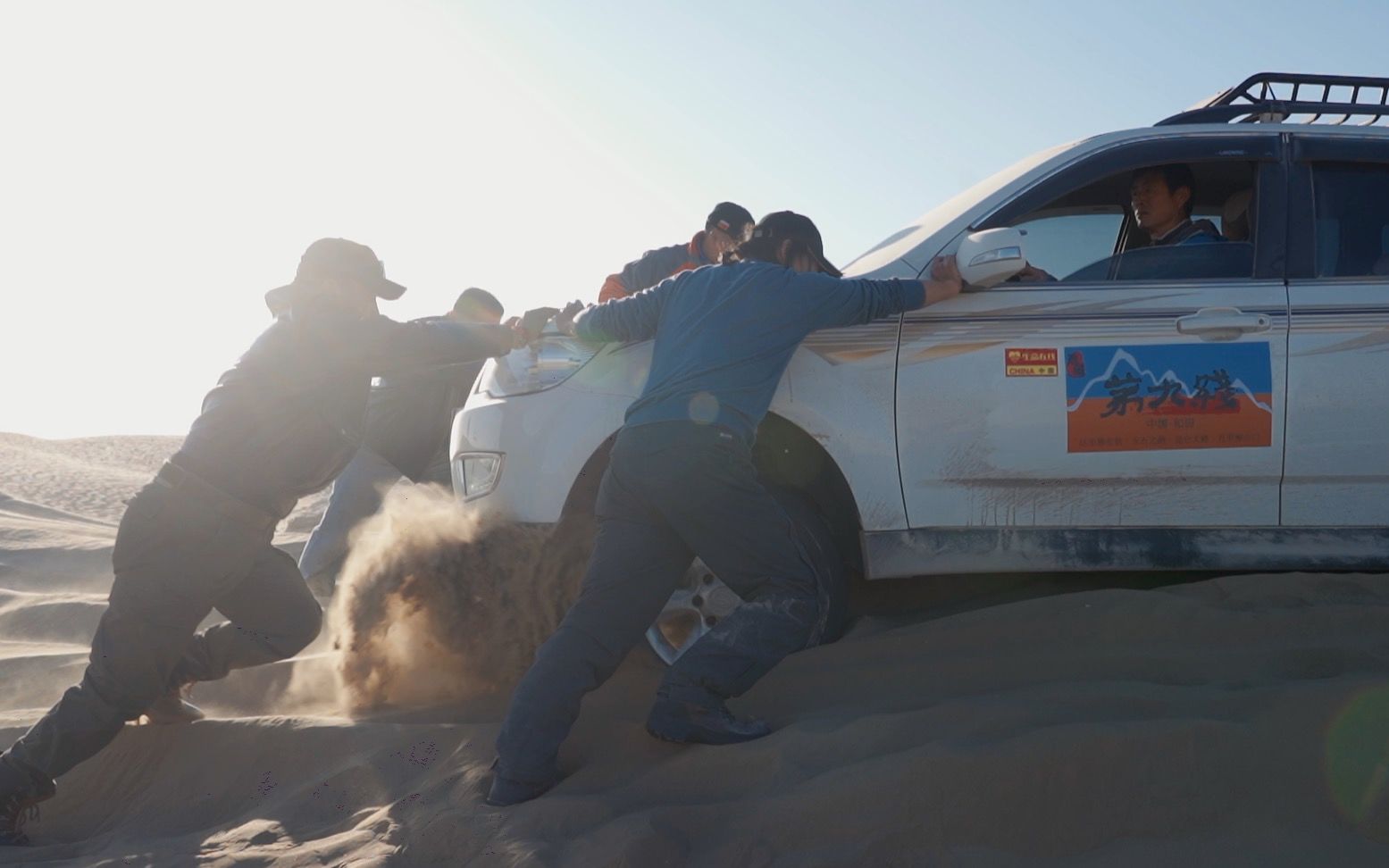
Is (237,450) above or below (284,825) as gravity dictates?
above

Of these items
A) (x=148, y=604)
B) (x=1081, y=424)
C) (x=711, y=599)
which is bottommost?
(x=711, y=599)

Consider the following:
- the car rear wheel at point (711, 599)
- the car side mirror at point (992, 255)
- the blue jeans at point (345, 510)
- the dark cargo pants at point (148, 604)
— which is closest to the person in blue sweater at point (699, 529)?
the car side mirror at point (992, 255)

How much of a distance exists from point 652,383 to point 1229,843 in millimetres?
1953

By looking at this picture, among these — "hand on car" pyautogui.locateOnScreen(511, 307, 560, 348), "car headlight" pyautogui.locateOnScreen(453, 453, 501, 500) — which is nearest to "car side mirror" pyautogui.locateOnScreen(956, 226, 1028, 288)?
"hand on car" pyautogui.locateOnScreen(511, 307, 560, 348)

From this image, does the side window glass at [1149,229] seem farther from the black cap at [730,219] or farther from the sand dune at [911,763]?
the black cap at [730,219]

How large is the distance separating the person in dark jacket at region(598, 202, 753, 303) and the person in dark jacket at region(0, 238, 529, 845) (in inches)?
74.4

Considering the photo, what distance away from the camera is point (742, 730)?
3.33 metres

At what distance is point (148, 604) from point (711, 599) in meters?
1.83

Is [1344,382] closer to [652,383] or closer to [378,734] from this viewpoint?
[652,383]

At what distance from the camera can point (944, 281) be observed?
3.87m

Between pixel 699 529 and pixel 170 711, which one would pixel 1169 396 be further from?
pixel 170 711

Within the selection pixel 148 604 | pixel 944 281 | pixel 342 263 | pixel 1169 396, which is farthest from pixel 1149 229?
pixel 148 604

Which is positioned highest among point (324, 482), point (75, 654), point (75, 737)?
point (324, 482)

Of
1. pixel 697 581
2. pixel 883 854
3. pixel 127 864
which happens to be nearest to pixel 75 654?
pixel 127 864
